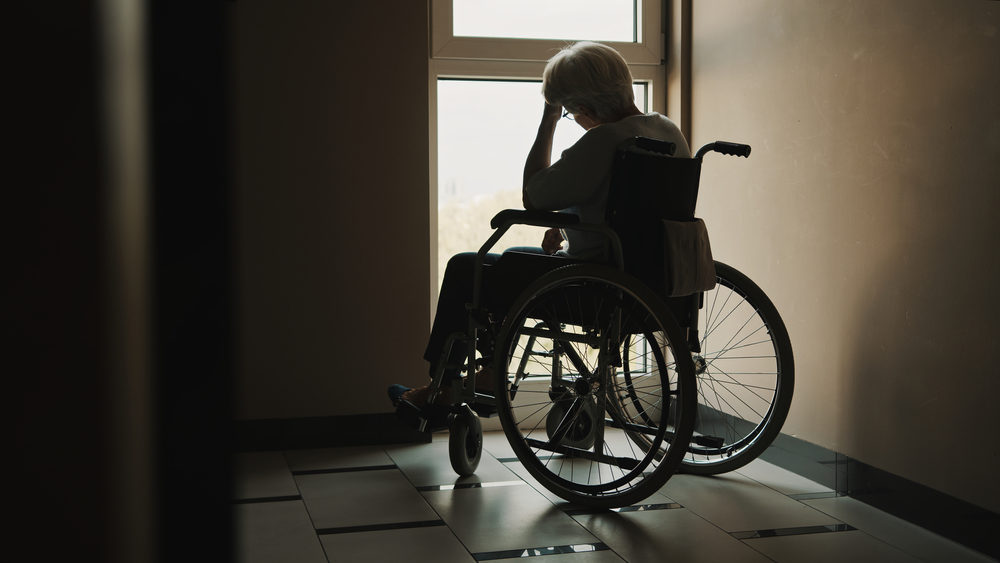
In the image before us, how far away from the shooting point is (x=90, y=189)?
0.70ft

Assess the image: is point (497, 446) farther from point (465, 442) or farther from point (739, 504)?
point (739, 504)

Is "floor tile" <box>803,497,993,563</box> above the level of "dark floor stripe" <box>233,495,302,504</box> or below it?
above

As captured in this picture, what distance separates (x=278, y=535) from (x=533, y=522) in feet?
1.78

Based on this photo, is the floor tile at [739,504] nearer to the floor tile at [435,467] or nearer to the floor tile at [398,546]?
the floor tile at [435,467]

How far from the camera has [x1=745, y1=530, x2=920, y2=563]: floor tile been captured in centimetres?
175

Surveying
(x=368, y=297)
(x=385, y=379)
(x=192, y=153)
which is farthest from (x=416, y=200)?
(x=192, y=153)

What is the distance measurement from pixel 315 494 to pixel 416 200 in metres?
1.03

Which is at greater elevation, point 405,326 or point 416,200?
point 416,200

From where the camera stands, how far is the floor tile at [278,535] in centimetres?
177

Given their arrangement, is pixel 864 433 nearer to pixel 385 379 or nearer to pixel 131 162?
pixel 385 379

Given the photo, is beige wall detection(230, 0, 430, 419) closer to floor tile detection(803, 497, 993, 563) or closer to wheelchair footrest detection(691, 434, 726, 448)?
wheelchair footrest detection(691, 434, 726, 448)

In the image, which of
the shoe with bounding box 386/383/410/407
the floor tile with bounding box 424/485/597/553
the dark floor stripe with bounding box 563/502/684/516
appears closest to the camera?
the floor tile with bounding box 424/485/597/553

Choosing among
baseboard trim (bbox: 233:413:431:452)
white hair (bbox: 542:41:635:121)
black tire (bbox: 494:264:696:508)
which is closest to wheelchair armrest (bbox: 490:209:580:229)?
black tire (bbox: 494:264:696:508)

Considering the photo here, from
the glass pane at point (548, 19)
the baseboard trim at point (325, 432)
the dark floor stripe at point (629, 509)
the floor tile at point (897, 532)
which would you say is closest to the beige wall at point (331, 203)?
the baseboard trim at point (325, 432)
